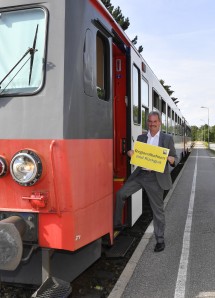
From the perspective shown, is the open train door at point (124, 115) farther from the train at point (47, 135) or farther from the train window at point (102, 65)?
the train at point (47, 135)

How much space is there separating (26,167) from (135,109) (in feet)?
9.02

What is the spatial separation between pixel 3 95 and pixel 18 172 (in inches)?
27.5

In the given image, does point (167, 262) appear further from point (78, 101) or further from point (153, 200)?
point (78, 101)

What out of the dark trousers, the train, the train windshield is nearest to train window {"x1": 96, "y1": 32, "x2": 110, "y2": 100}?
the train

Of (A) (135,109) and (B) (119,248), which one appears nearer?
(B) (119,248)

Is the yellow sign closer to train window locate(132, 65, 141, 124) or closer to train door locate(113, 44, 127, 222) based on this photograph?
train door locate(113, 44, 127, 222)

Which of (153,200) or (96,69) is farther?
(153,200)

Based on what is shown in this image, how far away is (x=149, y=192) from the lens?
17.2ft

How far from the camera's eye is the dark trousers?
4957mm

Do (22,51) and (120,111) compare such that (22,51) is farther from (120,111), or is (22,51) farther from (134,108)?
(134,108)

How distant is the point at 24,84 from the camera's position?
11.2ft

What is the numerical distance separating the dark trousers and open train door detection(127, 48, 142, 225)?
0.98 ft

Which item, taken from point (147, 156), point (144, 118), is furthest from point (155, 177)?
point (144, 118)

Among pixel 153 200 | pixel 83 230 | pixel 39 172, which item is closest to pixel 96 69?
pixel 39 172
